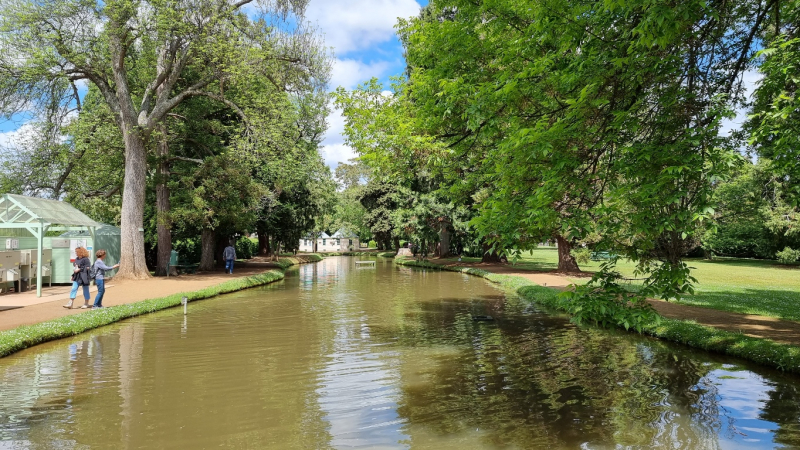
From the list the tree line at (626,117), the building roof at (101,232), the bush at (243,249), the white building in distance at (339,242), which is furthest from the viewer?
the white building in distance at (339,242)

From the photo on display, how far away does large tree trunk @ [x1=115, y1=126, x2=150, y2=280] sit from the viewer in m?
20.2

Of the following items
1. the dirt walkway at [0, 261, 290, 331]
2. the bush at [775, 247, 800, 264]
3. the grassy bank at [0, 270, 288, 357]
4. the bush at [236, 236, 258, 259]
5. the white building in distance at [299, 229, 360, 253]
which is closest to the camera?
the grassy bank at [0, 270, 288, 357]

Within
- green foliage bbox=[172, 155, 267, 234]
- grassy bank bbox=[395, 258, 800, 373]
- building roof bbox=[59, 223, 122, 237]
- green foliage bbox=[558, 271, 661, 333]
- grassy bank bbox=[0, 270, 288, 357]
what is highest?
green foliage bbox=[172, 155, 267, 234]

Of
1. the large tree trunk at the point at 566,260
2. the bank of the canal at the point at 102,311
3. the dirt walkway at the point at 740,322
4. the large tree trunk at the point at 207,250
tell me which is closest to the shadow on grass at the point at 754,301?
the dirt walkway at the point at 740,322

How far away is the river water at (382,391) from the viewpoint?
5.35 m

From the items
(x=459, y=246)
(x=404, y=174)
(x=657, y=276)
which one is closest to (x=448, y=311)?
(x=404, y=174)

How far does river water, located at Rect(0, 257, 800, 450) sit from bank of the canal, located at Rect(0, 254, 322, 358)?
0.31 m

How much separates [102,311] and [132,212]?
9.31 m

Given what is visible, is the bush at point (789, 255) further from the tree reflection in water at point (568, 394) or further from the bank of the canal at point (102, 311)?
the bank of the canal at point (102, 311)

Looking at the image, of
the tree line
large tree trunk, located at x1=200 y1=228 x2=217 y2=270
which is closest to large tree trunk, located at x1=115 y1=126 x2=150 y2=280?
large tree trunk, located at x1=200 y1=228 x2=217 y2=270

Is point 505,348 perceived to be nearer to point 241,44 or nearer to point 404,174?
point 404,174

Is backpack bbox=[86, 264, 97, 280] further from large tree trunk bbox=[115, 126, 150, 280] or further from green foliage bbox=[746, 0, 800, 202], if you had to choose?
green foliage bbox=[746, 0, 800, 202]

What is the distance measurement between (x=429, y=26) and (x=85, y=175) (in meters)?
20.1

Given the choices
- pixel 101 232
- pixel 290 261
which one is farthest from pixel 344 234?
pixel 101 232
